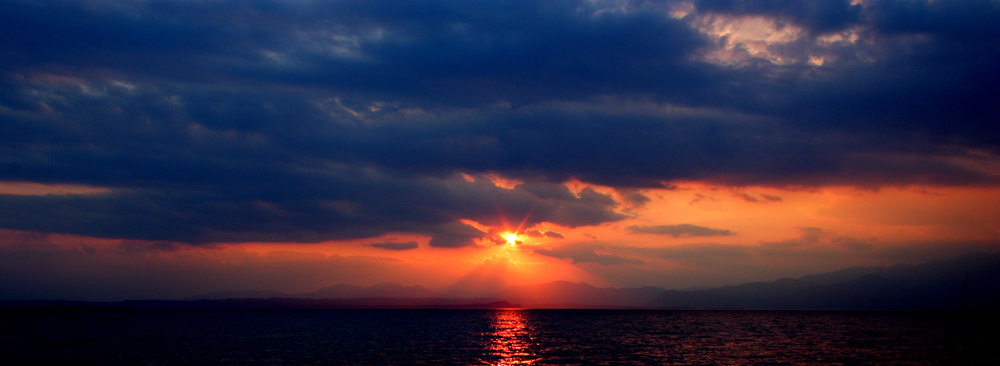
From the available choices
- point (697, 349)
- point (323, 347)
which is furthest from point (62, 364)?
point (697, 349)

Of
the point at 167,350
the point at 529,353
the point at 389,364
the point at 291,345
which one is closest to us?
the point at 389,364

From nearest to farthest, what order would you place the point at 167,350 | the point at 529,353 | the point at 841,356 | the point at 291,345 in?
the point at 841,356 < the point at 529,353 < the point at 167,350 < the point at 291,345

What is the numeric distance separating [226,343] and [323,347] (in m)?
20.4

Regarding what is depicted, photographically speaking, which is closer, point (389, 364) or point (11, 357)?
point (389, 364)

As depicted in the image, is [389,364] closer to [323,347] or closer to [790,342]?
[323,347]

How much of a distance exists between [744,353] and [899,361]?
14858 mm

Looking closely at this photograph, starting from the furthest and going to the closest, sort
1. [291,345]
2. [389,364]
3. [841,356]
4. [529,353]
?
[291,345] < [529,353] < [841,356] < [389,364]

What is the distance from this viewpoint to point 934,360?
5919 cm

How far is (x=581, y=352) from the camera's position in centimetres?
6925

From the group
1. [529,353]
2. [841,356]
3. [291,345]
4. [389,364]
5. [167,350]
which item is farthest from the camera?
[291,345]

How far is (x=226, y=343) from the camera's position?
8794 cm

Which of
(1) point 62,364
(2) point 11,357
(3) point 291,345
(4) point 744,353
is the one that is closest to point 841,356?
(4) point 744,353

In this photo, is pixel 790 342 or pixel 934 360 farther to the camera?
pixel 790 342

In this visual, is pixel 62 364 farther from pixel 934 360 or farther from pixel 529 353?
pixel 934 360
